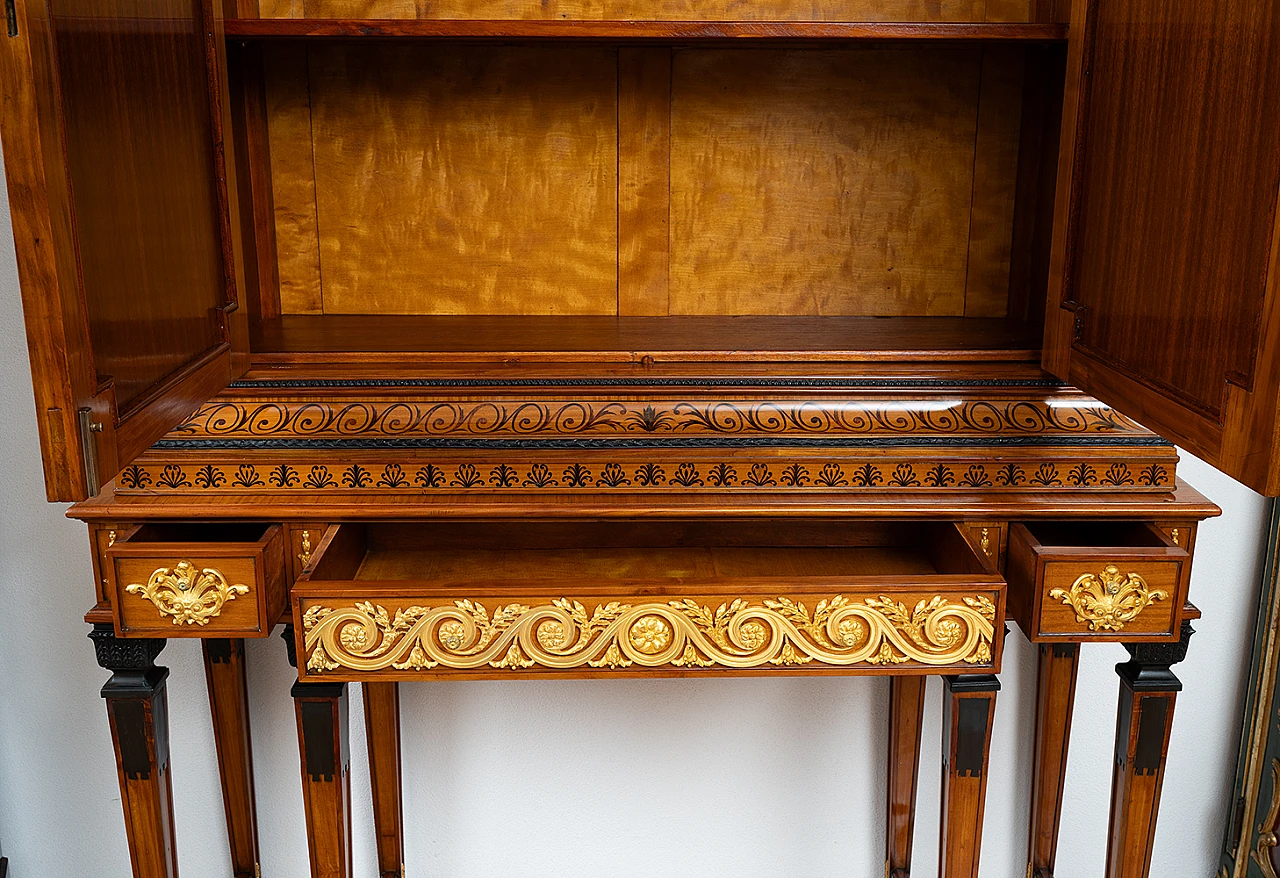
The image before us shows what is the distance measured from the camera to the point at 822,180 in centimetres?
164

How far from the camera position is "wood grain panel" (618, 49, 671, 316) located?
1591mm

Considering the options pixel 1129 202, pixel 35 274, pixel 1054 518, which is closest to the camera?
pixel 35 274

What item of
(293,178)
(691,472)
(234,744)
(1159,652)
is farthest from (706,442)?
(234,744)

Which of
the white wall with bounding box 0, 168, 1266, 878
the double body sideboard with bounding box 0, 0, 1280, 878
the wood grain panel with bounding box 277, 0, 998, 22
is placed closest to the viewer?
the double body sideboard with bounding box 0, 0, 1280, 878

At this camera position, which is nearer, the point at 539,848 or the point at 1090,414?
the point at 1090,414

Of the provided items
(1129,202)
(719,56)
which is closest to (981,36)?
(1129,202)

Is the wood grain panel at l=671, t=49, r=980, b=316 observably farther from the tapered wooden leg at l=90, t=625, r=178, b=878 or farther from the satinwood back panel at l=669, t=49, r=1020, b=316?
the tapered wooden leg at l=90, t=625, r=178, b=878

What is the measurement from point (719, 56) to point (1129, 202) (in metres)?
0.69

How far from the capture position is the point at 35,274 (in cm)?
83

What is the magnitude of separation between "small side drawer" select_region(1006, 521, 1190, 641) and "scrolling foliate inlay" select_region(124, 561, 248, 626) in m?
0.83

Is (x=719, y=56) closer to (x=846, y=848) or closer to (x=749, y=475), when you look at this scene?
(x=749, y=475)

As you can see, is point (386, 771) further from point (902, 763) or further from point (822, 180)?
point (822, 180)

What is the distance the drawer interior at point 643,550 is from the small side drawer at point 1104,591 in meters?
0.14

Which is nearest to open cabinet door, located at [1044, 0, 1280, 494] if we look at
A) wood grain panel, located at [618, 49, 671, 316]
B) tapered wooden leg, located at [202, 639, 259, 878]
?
wood grain panel, located at [618, 49, 671, 316]
